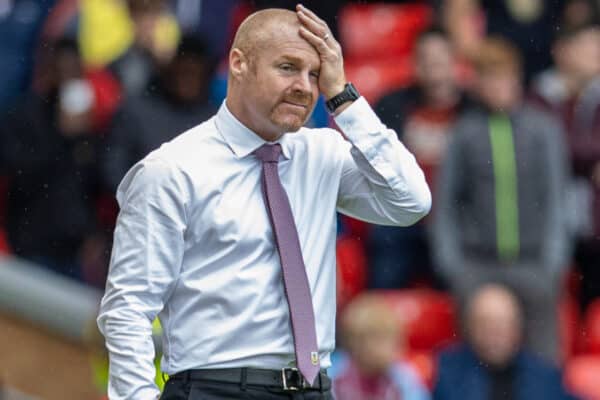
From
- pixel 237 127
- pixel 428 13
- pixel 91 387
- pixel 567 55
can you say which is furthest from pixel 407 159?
pixel 428 13

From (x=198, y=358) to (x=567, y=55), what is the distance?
484 centimetres

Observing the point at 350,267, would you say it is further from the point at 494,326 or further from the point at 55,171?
the point at 55,171

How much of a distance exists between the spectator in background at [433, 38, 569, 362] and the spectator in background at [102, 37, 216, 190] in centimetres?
116

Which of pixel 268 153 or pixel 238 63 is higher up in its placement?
pixel 238 63

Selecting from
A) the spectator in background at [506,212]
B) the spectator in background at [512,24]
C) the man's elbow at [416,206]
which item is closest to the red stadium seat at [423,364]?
the spectator in background at [506,212]

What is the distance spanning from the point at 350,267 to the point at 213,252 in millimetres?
4047

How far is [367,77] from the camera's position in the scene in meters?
9.46

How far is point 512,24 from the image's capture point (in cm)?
938

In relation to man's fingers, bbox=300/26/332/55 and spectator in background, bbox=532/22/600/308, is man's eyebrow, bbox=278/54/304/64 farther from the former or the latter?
spectator in background, bbox=532/22/600/308

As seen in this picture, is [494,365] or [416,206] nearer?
[416,206]

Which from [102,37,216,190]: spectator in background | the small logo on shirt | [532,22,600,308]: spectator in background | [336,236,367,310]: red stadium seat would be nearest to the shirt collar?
the small logo on shirt

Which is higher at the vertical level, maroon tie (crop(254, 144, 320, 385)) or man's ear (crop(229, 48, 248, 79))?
man's ear (crop(229, 48, 248, 79))

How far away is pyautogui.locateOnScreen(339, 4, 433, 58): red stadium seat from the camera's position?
32.0 ft

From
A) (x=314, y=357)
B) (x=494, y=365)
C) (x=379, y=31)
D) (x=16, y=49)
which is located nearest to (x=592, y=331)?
(x=494, y=365)
